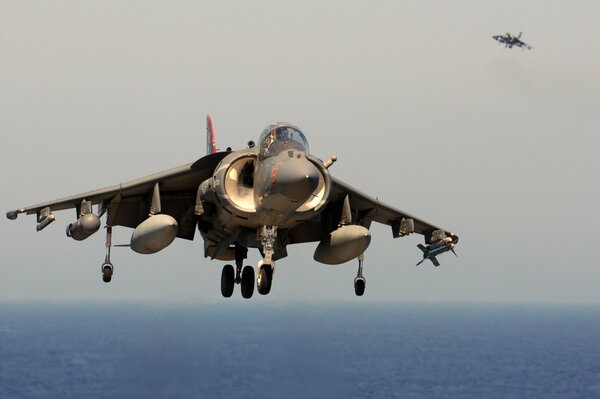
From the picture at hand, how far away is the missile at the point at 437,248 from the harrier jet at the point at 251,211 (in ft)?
0.12

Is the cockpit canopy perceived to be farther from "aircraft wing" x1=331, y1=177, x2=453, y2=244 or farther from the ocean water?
the ocean water

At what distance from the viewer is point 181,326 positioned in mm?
39219

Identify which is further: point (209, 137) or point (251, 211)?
point (209, 137)

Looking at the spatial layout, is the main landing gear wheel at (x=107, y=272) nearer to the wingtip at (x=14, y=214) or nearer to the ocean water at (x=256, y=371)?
the wingtip at (x=14, y=214)

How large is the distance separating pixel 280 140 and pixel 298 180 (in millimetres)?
2485

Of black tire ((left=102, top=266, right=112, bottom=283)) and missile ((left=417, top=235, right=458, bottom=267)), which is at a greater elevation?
missile ((left=417, top=235, right=458, bottom=267))

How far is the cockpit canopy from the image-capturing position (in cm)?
2247

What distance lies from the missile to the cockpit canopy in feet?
24.4

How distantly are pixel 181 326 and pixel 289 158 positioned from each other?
19283 millimetres

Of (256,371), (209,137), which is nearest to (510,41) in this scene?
(209,137)

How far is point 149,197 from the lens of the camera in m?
26.4

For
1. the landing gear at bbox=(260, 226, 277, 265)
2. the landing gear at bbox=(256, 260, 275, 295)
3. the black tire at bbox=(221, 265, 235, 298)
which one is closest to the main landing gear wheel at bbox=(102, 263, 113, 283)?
the black tire at bbox=(221, 265, 235, 298)

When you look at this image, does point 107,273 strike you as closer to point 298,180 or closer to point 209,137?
point 298,180

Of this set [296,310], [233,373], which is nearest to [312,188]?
[296,310]
